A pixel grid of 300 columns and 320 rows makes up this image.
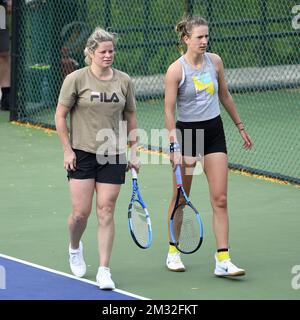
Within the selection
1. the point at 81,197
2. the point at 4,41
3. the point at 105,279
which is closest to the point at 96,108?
the point at 81,197

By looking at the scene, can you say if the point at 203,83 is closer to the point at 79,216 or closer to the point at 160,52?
the point at 79,216

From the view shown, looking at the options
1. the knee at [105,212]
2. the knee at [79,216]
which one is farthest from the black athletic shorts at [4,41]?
the knee at [105,212]

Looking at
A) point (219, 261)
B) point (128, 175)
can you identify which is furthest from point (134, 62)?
point (219, 261)

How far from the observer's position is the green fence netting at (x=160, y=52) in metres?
16.0

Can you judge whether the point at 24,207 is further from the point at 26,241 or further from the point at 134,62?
the point at 134,62

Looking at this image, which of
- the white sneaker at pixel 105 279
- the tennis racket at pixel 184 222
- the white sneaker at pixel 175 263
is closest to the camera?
the white sneaker at pixel 105 279

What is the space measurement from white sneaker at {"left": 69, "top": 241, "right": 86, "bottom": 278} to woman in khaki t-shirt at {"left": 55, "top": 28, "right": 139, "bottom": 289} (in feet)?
0.96

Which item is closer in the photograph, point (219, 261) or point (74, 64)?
point (219, 261)

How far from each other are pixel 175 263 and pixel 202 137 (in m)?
1.01

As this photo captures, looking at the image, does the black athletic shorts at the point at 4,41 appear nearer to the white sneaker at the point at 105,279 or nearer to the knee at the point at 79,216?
the knee at the point at 79,216

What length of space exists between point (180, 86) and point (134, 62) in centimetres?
802

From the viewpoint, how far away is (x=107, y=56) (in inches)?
343

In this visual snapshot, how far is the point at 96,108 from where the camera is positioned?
8.78m

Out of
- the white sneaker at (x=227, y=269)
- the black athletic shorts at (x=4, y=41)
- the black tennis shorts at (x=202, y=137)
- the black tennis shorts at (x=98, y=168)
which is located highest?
the black athletic shorts at (x=4, y=41)
